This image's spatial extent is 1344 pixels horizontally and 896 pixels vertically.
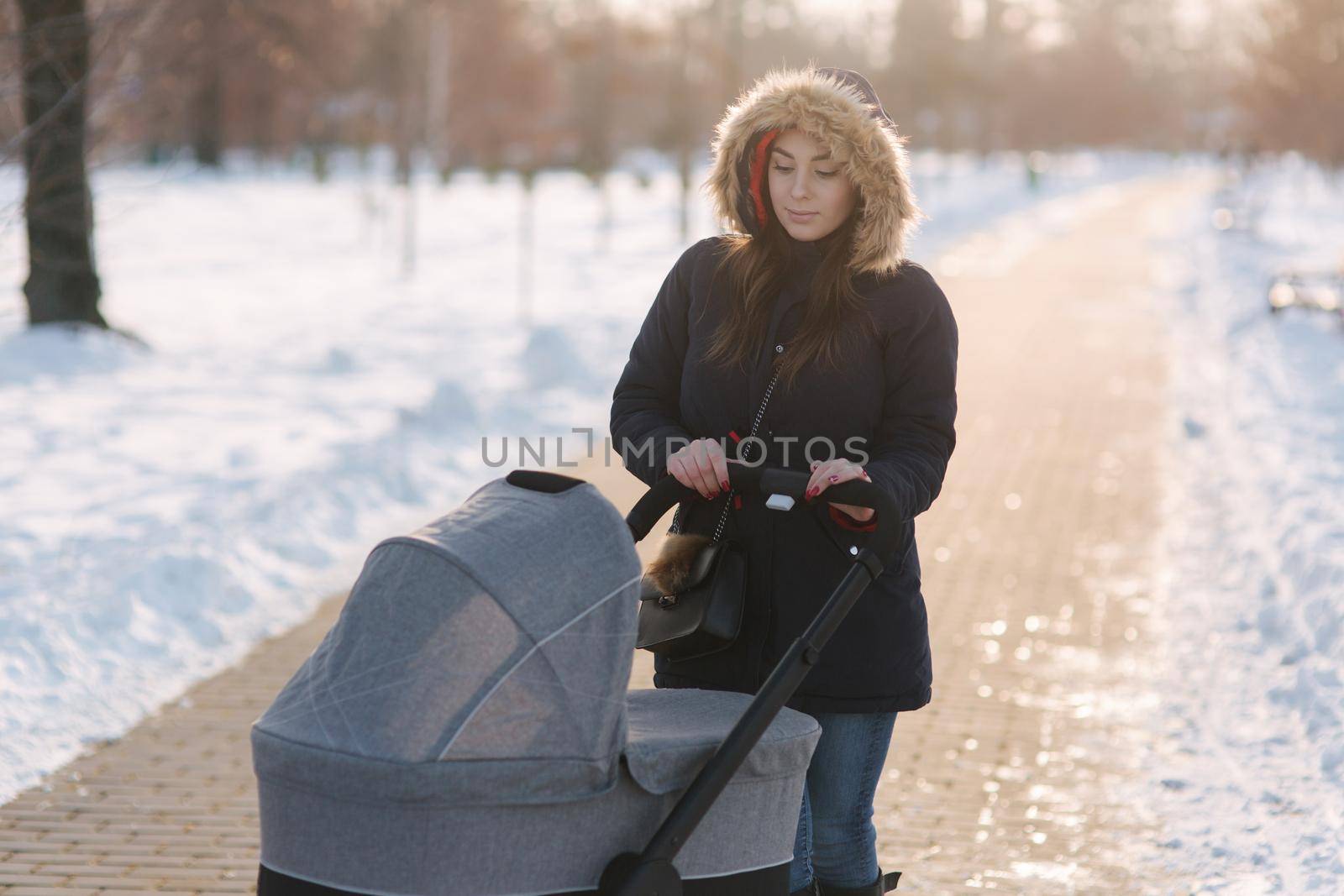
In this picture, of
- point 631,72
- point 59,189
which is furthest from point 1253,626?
point 631,72

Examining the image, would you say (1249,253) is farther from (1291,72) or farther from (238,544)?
(238,544)

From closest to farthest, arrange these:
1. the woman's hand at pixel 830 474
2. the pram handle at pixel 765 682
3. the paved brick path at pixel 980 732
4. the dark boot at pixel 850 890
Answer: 1. the pram handle at pixel 765 682
2. the woman's hand at pixel 830 474
3. the dark boot at pixel 850 890
4. the paved brick path at pixel 980 732

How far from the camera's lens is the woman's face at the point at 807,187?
2910 millimetres

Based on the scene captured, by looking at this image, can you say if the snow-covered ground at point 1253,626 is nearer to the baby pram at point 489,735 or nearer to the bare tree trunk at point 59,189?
the baby pram at point 489,735

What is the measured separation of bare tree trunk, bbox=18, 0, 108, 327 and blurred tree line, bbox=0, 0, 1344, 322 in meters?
0.04

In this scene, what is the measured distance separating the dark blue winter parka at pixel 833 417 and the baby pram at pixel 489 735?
16.7 inches

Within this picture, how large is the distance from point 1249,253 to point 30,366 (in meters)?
20.2

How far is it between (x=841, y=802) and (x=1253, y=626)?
13.3 feet

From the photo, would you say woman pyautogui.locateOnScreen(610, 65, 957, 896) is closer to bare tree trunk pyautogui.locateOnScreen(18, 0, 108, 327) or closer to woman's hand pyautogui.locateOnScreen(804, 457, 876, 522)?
woman's hand pyautogui.locateOnScreen(804, 457, 876, 522)

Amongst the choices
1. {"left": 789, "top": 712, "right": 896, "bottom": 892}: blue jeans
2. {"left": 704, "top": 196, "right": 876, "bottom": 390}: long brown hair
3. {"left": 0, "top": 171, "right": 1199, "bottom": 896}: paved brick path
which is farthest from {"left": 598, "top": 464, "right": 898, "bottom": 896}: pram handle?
{"left": 0, "top": 171, "right": 1199, "bottom": 896}: paved brick path

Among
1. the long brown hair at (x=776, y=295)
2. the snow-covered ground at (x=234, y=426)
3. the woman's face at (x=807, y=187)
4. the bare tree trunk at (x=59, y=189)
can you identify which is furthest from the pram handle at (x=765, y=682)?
the bare tree trunk at (x=59, y=189)

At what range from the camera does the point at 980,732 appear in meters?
5.38

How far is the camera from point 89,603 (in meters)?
6.25

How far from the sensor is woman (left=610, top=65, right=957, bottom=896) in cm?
288
